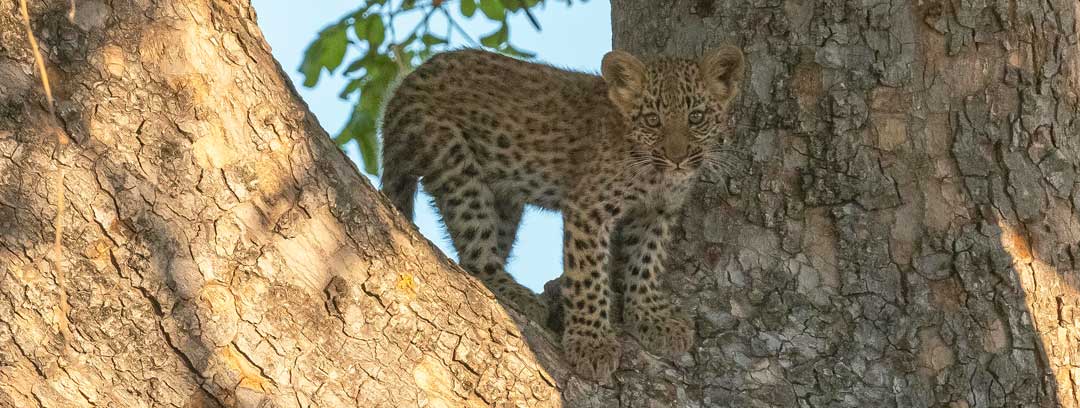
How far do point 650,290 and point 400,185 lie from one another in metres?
1.59

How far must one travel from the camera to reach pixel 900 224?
15.9ft

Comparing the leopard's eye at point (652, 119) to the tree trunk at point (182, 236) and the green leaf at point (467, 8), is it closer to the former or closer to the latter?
the green leaf at point (467, 8)

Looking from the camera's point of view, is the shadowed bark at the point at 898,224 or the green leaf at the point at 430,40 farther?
the green leaf at the point at 430,40

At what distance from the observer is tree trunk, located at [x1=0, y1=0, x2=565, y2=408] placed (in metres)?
3.46

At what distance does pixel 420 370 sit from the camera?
3.94 m

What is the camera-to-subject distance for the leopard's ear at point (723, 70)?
207 inches

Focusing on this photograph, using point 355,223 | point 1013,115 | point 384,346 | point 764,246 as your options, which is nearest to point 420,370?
point 384,346

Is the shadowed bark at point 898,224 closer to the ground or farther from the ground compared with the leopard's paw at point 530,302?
farther from the ground

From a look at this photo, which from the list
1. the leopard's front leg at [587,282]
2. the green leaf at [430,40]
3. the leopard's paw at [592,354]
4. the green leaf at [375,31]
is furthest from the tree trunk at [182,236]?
the green leaf at [430,40]

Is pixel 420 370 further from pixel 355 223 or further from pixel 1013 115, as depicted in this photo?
pixel 1013 115

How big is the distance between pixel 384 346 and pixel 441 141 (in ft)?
7.84

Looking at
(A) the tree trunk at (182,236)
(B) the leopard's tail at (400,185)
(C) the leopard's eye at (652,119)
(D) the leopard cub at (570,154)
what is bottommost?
(A) the tree trunk at (182,236)

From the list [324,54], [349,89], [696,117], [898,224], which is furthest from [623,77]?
[349,89]

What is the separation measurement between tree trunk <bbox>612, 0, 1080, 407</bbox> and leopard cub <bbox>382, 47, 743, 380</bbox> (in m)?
0.38
